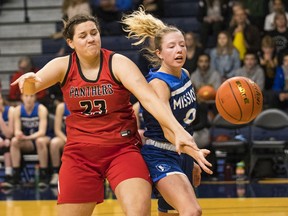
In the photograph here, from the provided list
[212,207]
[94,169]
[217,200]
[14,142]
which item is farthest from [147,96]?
[14,142]

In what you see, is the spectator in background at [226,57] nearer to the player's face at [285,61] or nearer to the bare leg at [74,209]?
the player's face at [285,61]

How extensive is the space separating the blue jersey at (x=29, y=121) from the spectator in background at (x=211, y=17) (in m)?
3.03

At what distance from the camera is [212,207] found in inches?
335

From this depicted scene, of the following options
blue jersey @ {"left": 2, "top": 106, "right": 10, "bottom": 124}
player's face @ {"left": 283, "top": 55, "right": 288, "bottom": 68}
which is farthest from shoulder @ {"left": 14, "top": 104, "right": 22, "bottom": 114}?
player's face @ {"left": 283, "top": 55, "right": 288, "bottom": 68}

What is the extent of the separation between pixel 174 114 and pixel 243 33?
6880mm

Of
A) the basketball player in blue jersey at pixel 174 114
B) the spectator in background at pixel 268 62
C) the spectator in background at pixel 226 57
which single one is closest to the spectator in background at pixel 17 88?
the spectator in background at pixel 226 57

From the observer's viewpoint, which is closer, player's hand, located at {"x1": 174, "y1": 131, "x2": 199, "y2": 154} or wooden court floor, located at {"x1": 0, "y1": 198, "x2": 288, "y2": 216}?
player's hand, located at {"x1": 174, "y1": 131, "x2": 199, "y2": 154}

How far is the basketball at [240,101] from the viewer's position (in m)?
6.04

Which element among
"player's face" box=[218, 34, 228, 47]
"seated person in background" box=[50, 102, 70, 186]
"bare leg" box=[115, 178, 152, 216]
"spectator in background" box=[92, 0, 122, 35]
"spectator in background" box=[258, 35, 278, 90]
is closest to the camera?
"bare leg" box=[115, 178, 152, 216]

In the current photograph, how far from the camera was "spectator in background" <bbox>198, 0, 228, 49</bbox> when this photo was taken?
42.1 ft

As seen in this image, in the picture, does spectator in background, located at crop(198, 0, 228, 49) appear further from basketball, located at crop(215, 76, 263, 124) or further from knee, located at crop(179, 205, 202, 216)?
knee, located at crop(179, 205, 202, 216)

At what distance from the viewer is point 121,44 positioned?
1333 cm

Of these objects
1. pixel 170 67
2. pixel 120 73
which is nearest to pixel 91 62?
pixel 120 73

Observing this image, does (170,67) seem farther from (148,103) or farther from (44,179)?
(44,179)
